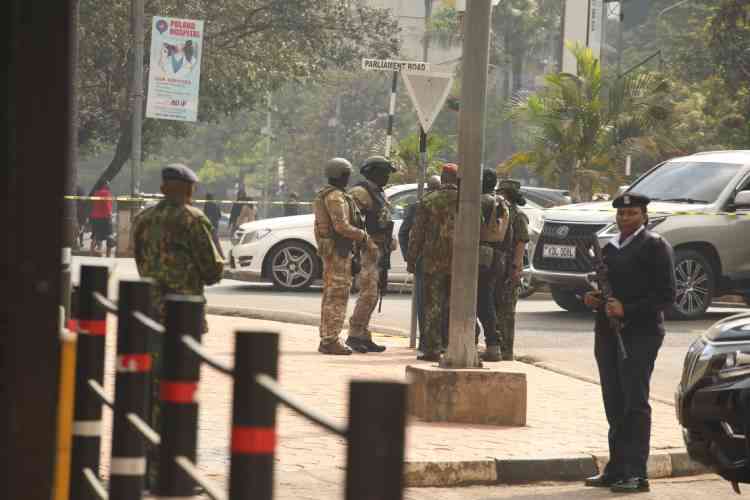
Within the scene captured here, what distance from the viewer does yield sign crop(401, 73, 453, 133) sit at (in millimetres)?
15086

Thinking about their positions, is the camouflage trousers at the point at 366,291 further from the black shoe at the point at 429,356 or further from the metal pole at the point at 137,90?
the metal pole at the point at 137,90

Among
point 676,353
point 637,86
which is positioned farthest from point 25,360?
point 637,86

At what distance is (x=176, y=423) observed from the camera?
13.2ft

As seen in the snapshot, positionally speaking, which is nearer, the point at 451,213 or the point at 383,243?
the point at 451,213

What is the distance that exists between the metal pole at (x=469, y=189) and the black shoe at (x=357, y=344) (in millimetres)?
4349

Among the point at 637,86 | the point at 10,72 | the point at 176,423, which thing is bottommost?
the point at 176,423

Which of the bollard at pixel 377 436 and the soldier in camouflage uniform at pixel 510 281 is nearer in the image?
the bollard at pixel 377 436

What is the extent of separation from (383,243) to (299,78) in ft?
88.8

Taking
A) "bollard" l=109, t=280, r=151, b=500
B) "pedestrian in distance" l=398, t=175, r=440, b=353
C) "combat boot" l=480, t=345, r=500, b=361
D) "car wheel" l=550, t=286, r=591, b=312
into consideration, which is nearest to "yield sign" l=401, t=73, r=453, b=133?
"pedestrian in distance" l=398, t=175, r=440, b=353

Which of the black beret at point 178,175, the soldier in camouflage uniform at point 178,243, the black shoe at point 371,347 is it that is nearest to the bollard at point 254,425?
the soldier in camouflage uniform at point 178,243

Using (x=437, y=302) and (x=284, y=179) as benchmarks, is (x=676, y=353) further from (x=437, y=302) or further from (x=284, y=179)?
(x=284, y=179)

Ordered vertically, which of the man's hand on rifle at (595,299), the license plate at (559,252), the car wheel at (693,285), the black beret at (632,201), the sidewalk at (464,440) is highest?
the black beret at (632,201)

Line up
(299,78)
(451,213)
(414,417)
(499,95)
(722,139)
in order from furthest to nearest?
(499,95)
(299,78)
(722,139)
(451,213)
(414,417)

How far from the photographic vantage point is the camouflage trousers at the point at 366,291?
1496 centimetres
